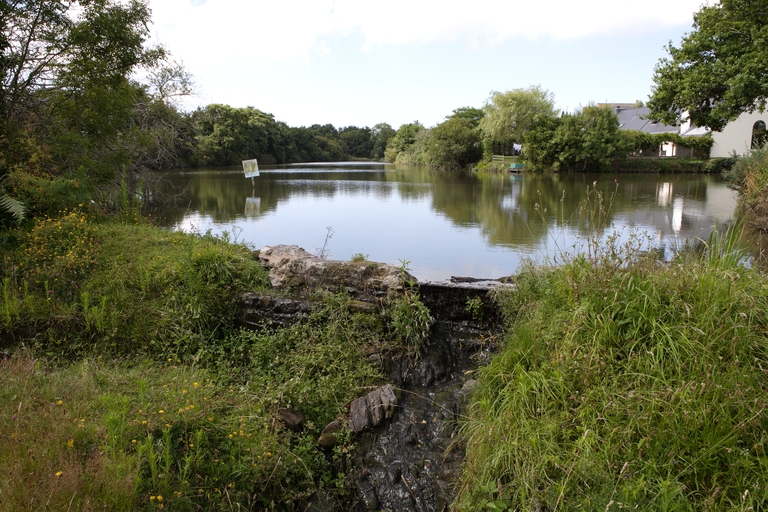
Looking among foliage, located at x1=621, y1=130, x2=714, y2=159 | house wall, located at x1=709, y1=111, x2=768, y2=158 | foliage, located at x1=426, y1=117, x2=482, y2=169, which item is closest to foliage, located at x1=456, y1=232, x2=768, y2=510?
foliage, located at x1=621, y1=130, x2=714, y2=159

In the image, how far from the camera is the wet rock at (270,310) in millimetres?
5625

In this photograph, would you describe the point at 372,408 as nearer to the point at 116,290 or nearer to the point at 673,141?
the point at 116,290

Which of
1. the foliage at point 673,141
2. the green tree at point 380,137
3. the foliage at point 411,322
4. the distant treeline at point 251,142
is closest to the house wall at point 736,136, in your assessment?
the foliage at point 673,141

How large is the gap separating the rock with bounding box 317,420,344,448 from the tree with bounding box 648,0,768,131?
634 inches

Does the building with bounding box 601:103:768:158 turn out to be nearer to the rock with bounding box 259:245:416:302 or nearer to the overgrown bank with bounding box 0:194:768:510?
the rock with bounding box 259:245:416:302

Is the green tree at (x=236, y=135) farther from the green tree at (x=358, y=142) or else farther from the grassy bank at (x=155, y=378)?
the green tree at (x=358, y=142)

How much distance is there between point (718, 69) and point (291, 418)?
17.8m

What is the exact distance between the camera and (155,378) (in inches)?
158

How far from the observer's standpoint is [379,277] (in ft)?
19.9

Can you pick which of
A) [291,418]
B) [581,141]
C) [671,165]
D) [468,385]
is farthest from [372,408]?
[671,165]

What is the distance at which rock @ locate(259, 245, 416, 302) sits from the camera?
5941 mm

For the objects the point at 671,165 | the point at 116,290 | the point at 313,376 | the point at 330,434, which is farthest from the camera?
the point at 671,165

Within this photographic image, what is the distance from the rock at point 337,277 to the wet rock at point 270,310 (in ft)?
1.08

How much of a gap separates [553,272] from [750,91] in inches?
564
